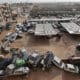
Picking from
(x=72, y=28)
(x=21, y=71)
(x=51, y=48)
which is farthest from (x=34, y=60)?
(x=72, y=28)

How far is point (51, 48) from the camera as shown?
50.4 feet

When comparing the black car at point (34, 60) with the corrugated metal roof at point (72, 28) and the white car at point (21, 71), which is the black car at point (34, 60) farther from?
the corrugated metal roof at point (72, 28)

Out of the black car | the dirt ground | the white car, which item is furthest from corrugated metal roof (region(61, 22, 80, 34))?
the white car

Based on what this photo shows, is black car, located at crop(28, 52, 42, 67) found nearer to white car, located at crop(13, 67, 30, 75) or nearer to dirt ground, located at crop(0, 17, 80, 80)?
dirt ground, located at crop(0, 17, 80, 80)

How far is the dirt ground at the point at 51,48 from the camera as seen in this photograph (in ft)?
34.1

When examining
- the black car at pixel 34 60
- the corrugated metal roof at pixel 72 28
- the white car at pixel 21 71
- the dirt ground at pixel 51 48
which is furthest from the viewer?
the corrugated metal roof at pixel 72 28

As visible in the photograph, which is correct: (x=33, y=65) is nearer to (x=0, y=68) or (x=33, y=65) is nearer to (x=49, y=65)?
(x=49, y=65)

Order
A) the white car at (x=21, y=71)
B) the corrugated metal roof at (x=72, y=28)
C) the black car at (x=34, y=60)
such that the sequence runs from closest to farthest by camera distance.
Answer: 1. the white car at (x=21, y=71)
2. the black car at (x=34, y=60)
3. the corrugated metal roof at (x=72, y=28)

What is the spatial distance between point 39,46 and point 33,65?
504 centimetres

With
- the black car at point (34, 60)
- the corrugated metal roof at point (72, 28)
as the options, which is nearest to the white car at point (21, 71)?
the black car at point (34, 60)

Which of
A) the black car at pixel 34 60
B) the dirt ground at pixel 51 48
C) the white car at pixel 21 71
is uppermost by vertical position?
the black car at pixel 34 60

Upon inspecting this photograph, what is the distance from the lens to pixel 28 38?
1931 centimetres

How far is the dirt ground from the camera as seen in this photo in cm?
1039

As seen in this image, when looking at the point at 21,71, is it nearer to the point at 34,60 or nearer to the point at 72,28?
the point at 34,60
